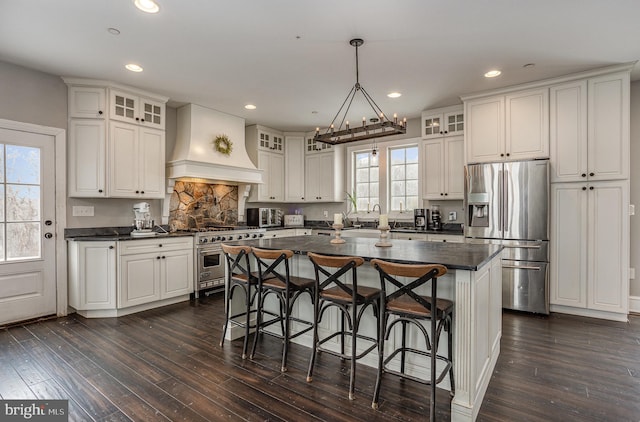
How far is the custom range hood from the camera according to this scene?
4703mm

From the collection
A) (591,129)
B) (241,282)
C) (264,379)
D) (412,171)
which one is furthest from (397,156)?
(264,379)

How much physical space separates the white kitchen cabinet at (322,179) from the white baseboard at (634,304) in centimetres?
421

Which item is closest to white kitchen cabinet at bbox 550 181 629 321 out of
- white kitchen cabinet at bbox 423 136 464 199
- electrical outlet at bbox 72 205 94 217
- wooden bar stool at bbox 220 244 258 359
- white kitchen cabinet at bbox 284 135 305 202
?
white kitchen cabinet at bbox 423 136 464 199

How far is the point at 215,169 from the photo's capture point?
197 inches

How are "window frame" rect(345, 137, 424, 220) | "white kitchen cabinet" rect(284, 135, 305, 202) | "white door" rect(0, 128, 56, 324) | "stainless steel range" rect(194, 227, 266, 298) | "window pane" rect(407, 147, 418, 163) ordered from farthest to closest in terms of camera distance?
"white kitchen cabinet" rect(284, 135, 305, 202) → "window pane" rect(407, 147, 418, 163) → "window frame" rect(345, 137, 424, 220) → "stainless steel range" rect(194, 227, 266, 298) → "white door" rect(0, 128, 56, 324)

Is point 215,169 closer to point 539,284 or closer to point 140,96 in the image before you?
point 140,96

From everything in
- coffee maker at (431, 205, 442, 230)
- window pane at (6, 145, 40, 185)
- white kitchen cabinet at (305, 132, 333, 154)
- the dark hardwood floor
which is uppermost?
white kitchen cabinet at (305, 132, 333, 154)

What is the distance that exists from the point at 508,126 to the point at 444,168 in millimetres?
1031

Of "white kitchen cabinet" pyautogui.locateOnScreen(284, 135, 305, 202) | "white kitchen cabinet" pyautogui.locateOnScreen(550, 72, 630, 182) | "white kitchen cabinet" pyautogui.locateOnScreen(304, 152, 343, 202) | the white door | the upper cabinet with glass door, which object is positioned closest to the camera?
the white door

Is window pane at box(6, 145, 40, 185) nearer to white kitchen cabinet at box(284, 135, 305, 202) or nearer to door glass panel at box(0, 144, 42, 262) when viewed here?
door glass panel at box(0, 144, 42, 262)

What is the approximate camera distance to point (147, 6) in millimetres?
2514

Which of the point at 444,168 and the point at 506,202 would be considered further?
the point at 444,168

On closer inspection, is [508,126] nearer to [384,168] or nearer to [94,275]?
[384,168]

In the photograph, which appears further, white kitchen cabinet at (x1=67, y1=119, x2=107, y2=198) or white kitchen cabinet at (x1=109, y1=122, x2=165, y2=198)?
white kitchen cabinet at (x1=109, y1=122, x2=165, y2=198)
